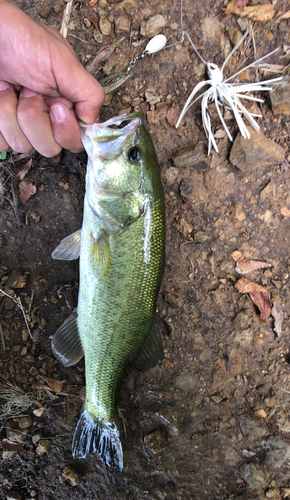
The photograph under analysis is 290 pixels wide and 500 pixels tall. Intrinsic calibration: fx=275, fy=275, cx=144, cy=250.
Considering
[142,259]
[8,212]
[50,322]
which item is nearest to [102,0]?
[8,212]

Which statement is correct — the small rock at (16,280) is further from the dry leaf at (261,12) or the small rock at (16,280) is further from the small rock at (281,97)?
the dry leaf at (261,12)

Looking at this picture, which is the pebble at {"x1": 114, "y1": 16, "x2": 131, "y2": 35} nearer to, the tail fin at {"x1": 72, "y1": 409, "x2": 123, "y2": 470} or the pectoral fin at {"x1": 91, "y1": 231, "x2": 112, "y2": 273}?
the pectoral fin at {"x1": 91, "y1": 231, "x2": 112, "y2": 273}

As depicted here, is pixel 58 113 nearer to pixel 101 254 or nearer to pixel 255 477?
pixel 101 254

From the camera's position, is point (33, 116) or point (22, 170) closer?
point (33, 116)

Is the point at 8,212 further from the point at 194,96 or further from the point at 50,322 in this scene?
the point at 194,96

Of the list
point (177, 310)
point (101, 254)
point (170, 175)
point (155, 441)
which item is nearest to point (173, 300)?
point (177, 310)

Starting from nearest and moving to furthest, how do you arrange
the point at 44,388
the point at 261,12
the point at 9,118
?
the point at 9,118
the point at 261,12
the point at 44,388

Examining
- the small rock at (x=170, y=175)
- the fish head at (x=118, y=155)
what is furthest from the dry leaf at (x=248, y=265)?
the fish head at (x=118, y=155)
